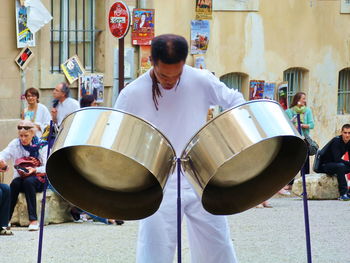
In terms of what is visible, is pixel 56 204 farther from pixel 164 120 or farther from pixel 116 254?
Result: pixel 164 120

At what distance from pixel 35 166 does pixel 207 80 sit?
415 centimetres

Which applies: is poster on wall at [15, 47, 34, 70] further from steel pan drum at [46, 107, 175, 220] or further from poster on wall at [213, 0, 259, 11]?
steel pan drum at [46, 107, 175, 220]

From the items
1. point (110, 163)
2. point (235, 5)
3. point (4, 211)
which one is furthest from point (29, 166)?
point (235, 5)

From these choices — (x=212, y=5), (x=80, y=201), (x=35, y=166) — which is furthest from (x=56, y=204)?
(x=212, y=5)

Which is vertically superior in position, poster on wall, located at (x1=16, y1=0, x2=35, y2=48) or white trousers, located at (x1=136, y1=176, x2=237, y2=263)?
poster on wall, located at (x1=16, y1=0, x2=35, y2=48)

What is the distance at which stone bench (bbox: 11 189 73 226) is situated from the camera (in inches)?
330

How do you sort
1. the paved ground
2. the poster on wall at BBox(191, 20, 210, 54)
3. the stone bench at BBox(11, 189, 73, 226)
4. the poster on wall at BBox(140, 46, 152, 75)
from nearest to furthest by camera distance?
the paved ground → the stone bench at BBox(11, 189, 73, 226) → the poster on wall at BBox(140, 46, 152, 75) → the poster on wall at BBox(191, 20, 210, 54)

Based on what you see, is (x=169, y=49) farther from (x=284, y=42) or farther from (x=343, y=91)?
(x=343, y=91)

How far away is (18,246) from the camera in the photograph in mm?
7398

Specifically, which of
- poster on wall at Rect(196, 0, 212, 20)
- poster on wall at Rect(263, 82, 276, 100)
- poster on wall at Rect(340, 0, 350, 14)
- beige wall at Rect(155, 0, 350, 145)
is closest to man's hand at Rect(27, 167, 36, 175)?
beige wall at Rect(155, 0, 350, 145)

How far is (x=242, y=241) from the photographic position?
306 inches

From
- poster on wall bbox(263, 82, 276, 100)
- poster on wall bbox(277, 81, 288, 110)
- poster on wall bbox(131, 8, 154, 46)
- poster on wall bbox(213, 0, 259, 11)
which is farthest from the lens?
poster on wall bbox(277, 81, 288, 110)

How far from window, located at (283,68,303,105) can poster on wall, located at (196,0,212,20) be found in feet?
Result: 7.87

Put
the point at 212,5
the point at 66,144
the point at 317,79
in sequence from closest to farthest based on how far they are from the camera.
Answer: the point at 66,144 < the point at 212,5 < the point at 317,79
